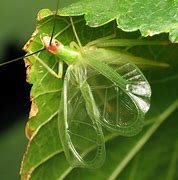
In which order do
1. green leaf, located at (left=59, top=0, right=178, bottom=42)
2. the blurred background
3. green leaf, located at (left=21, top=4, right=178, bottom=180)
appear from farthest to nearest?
the blurred background, green leaf, located at (left=21, top=4, right=178, bottom=180), green leaf, located at (left=59, top=0, right=178, bottom=42)

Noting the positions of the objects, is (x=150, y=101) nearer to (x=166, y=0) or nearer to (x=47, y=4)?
(x=166, y=0)

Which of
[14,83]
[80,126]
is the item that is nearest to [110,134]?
[80,126]

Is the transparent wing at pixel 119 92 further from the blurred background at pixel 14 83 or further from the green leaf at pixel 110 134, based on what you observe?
the blurred background at pixel 14 83

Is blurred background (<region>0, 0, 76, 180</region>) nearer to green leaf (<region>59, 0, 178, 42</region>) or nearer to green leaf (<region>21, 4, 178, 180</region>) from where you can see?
green leaf (<region>21, 4, 178, 180</region>)

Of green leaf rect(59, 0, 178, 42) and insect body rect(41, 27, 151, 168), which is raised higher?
green leaf rect(59, 0, 178, 42)

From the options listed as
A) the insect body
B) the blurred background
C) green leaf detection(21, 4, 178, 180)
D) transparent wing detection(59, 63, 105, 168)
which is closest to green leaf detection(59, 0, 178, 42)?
green leaf detection(21, 4, 178, 180)

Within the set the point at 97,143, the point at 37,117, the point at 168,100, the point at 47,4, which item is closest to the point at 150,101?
the point at 168,100
